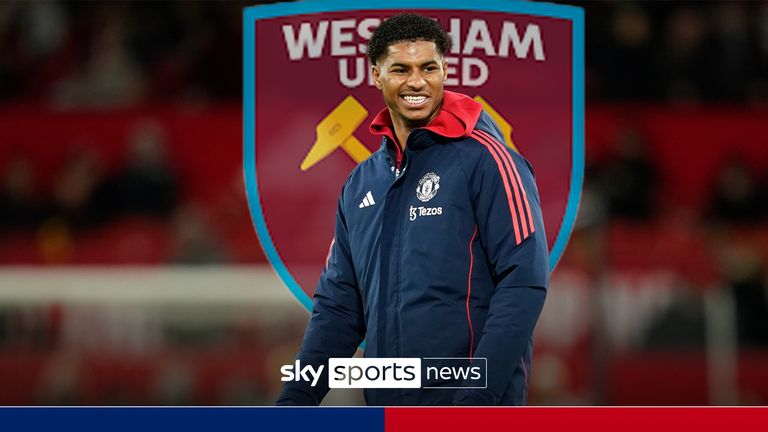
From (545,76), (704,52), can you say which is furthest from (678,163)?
(545,76)

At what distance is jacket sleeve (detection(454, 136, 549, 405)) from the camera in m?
1.85

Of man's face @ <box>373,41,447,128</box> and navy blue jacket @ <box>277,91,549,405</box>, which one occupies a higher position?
man's face @ <box>373,41,447,128</box>

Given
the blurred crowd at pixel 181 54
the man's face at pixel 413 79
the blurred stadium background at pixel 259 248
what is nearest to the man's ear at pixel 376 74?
the man's face at pixel 413 79

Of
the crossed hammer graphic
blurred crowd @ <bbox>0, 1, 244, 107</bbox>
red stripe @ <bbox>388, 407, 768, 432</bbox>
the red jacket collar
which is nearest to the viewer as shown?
red stripe @ <bbox>388, 407, 768, 432</bbox>

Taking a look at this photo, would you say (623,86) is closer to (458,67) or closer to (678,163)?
(678,163)

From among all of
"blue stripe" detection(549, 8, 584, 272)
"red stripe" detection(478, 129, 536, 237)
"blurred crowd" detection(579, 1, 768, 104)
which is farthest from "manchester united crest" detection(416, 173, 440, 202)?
"blurred crowd" detection(579, 1, 768, 104)

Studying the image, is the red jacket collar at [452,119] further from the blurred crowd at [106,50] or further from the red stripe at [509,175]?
the blurred crowd at [106,50]

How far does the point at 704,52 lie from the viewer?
15.3 feet

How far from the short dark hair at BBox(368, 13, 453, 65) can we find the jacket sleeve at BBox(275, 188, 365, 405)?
0.28 m

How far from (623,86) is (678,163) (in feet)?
1.32
